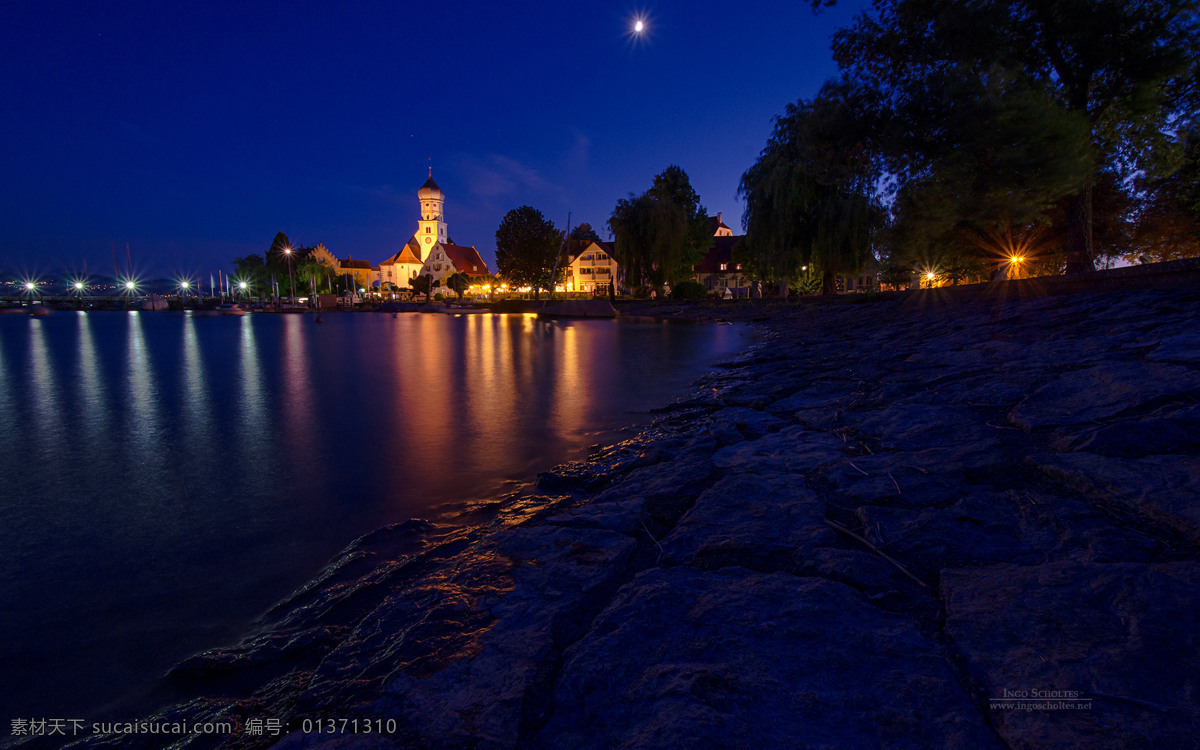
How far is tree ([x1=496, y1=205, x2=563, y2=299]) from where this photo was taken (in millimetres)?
65312

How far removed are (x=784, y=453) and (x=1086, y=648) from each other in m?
2.44

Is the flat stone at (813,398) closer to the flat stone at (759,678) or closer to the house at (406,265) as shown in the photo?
the flat stone at (759,678)

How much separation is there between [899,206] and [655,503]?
16.5 meters

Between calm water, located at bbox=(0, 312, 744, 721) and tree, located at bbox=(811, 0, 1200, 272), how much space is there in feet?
28.2

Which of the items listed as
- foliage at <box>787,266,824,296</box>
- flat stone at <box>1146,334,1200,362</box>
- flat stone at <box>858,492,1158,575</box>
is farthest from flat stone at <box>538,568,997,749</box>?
foliage at <box>787,266,824,296</box>

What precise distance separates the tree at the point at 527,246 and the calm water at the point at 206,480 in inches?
2152

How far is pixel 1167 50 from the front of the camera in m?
10.7

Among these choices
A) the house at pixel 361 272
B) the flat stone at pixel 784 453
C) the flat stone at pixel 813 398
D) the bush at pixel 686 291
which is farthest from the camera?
the house at pixel 361 272

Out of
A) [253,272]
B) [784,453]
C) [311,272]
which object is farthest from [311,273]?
[784,453]

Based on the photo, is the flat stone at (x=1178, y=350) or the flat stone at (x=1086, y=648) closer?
the flat stone at (x=1086, y=648)

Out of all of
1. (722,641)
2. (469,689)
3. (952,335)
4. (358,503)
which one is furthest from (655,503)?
(952,335)

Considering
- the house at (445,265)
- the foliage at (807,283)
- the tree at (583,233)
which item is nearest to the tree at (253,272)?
the house at (445,265)

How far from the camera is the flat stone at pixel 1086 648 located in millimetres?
1130

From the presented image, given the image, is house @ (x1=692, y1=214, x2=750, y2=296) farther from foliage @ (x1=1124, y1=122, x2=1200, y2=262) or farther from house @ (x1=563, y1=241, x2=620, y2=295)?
foliage @ (x1=1124, y1=122, x2=1200, y2=262)
